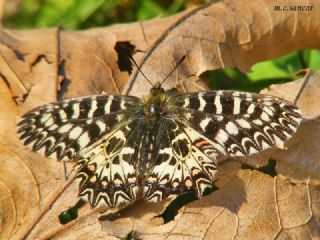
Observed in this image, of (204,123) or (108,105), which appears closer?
(204,123)

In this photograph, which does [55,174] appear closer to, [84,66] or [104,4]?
[84,66]

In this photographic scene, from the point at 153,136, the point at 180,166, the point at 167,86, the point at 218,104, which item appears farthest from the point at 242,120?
the point at 167,86

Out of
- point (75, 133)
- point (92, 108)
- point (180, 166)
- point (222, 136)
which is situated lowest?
point (180, 166)

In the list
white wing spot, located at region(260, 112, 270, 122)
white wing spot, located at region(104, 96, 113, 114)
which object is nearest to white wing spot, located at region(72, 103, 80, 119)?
white wing spot, located at region(104, 96, 113, 114)

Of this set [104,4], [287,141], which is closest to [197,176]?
[287,141]

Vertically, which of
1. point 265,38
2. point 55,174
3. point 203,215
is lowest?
point 203,215

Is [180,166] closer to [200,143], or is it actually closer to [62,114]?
[200,143]

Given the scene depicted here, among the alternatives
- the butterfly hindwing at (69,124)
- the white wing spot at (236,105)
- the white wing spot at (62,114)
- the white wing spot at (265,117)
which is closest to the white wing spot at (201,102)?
the white wing spot at (236,105)
